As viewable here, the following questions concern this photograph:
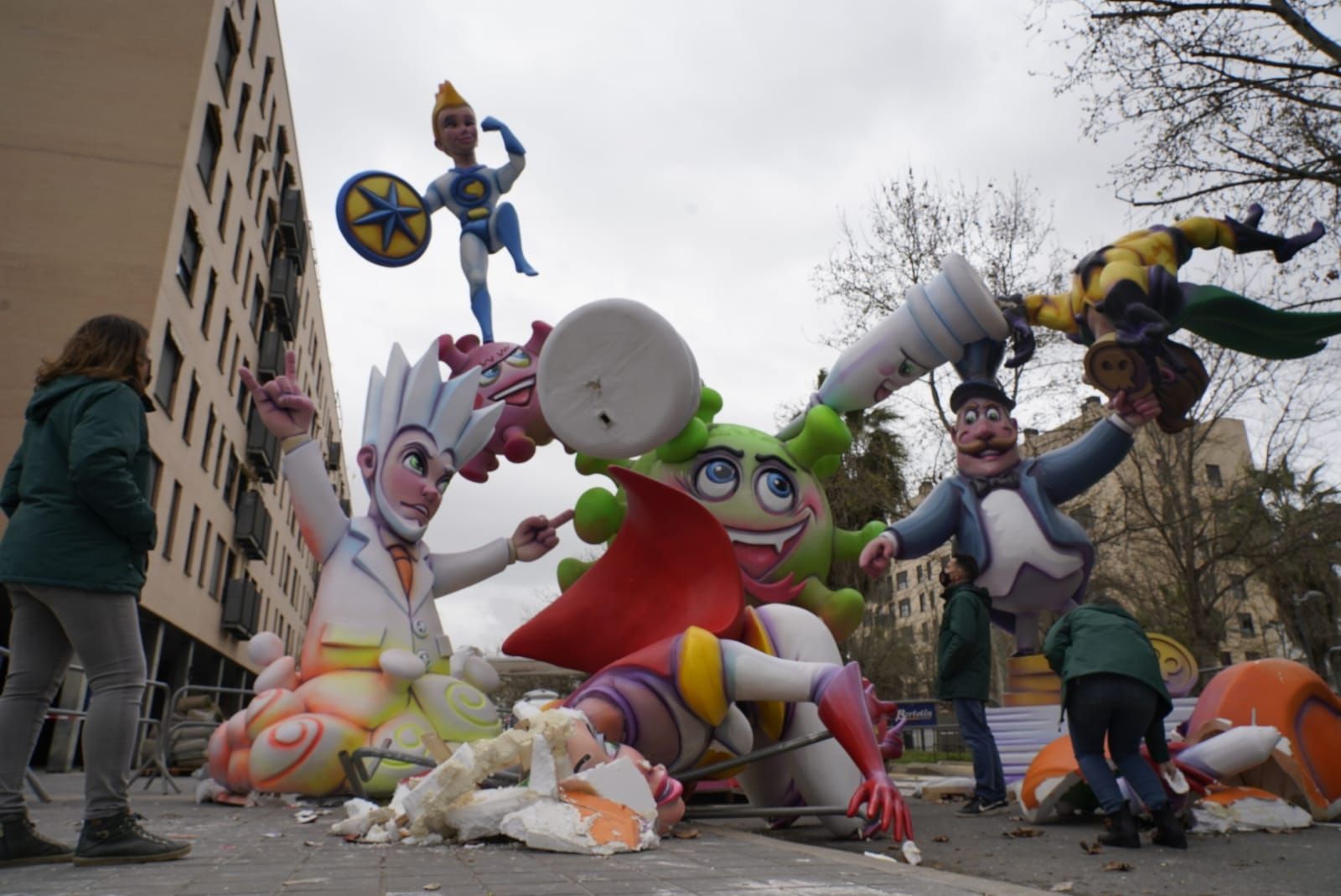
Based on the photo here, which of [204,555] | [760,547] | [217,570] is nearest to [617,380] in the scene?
[760,547]

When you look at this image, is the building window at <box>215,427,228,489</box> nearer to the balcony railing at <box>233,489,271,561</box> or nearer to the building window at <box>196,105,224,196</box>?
the balcony railing at <box>233,489,271,561</box>

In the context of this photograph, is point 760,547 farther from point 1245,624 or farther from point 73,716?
point 1245,624

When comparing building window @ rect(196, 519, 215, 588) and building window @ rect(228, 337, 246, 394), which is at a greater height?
building window @ rect(228, 337, 246, 394)

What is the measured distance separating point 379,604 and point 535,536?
1.65 meters

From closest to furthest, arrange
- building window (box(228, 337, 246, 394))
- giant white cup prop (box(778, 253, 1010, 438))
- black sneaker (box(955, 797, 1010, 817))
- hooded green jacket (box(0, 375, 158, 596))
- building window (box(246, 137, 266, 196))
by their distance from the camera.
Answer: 1. hooded green jacket (box(0, 375, 158, 596))
2. black sneaker (box(955, 797, 1010, 817))
3. giant white cup prop (box(778, 253, 1010, 438))
4. building window (box(246, 137, 266, 196))
5. building window (box(228, 337, 246, 394))

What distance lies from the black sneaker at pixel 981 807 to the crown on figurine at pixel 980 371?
8.64 ft

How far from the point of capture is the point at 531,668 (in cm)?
1161

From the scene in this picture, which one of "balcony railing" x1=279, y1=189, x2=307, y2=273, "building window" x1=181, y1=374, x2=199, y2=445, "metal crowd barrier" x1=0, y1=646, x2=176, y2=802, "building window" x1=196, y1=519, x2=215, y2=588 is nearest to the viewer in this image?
"metal crowd barrier" x1=0, y1=646, x2=176, y2=802

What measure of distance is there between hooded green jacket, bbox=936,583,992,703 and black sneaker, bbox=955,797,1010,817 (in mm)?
597

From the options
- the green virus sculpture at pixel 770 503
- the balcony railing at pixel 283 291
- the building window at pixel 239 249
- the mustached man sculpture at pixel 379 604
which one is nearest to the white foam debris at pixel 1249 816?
the green virus sculpture at pixel 770 503

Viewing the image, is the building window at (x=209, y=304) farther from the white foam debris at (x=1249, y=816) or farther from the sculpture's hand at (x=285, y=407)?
the white foam debris at (x=1249, y=816)

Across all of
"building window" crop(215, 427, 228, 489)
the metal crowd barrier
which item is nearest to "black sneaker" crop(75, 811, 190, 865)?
the metal crowd barrier

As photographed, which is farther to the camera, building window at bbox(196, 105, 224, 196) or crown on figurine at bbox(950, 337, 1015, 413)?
building window at bbox(196, 105, 224, 196)

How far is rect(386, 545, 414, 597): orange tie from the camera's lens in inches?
257
